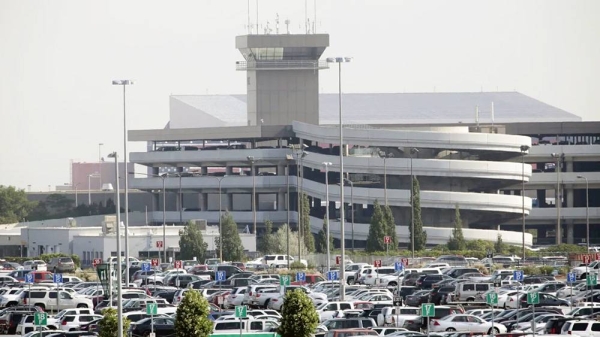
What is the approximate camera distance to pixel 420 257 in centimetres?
10900

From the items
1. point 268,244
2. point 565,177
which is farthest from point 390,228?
point 565,177

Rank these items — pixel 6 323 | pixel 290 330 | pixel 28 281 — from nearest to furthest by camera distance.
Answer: pixel 290 330 → pixel 6 323 → pixel 28 281

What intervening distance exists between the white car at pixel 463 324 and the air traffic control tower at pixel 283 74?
98.8 meters

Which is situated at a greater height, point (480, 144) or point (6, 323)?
point (480, 144)

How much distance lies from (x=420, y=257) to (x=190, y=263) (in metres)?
18.7

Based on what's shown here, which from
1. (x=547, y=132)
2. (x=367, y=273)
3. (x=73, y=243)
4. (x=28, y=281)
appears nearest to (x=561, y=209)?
(x=547, y=132)

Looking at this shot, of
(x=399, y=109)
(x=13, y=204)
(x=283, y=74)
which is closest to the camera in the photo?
(x=283, y=74)

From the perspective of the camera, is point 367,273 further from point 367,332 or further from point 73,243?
point 73,243

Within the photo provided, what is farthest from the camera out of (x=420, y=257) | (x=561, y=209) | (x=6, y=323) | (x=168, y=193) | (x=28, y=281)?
(x=168, y=193)

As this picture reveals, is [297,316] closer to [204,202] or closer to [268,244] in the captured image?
[268,244]

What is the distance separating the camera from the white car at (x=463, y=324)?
5750 centimetres

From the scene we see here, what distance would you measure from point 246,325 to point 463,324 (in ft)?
29.9

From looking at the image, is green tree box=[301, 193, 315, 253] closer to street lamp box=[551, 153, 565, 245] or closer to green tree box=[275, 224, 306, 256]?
green tree box=[275, 224, 306, 256]

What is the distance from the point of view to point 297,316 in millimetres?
49219
